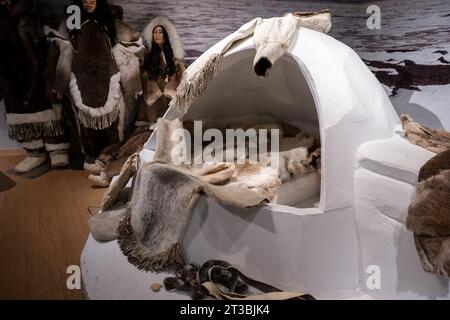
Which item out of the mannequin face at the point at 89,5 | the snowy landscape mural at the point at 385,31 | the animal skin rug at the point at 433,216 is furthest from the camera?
the mannequin face at the point at 89,5

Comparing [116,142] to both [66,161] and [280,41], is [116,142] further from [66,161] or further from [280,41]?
A: [280,41]

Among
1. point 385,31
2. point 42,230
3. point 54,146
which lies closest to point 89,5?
point 54,146

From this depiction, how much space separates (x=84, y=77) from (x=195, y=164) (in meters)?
1.21

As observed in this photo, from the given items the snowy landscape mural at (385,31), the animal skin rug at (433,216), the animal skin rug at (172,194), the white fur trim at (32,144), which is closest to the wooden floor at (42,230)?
the white fur trim at (32,144)

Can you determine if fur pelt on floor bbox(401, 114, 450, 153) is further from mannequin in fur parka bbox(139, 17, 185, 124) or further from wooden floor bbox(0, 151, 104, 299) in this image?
mannequin in fur parka bbox(139, 17, 185, 124)

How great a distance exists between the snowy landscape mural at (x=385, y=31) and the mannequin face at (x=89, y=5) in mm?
313

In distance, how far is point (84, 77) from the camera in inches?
115

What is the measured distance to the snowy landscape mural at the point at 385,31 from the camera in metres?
2.72

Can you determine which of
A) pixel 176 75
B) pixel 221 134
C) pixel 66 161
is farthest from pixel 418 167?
pixel 66 161

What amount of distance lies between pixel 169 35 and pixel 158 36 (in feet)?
0.26

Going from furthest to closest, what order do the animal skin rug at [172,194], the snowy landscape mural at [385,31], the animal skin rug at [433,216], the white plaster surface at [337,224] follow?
the snowy landscape mural at [385,31] → the animal skin rug at [172,194] → the white plaster surface at [337,224] → the animal skin rug at [433,216]

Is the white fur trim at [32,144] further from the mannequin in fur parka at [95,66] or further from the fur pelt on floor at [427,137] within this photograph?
the fur pelt on floor at [427,137]

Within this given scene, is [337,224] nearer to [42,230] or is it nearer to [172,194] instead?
[172,194]

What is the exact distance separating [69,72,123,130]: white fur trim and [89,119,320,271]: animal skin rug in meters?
0.92
